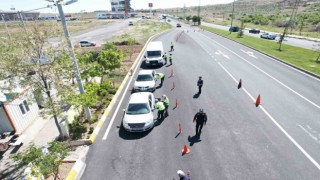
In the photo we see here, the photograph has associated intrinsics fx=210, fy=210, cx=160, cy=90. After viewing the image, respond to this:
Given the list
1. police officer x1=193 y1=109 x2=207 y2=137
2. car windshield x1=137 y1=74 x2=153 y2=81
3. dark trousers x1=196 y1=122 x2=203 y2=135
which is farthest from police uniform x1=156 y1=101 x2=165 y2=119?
car windshield x1=137 y1=74 x2=153 y2=81

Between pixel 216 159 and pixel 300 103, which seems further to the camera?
pixel 300 103

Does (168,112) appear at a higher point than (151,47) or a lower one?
lower

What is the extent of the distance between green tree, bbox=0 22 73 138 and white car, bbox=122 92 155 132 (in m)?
3.99

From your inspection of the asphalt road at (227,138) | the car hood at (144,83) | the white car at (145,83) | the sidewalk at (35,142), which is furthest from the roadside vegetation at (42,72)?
the car hood at (144,83)

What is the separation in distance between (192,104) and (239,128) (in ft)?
14.1

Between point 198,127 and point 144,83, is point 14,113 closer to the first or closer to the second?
point 144,83

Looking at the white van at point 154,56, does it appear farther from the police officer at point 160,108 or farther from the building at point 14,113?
the building at point 14,113

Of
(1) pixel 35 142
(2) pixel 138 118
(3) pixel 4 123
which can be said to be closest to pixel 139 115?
(2) pixel 138 118

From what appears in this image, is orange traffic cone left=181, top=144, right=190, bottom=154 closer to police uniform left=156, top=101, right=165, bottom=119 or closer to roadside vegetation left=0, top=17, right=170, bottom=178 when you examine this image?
police uniform left=156, top=101, right=165, bottom=119

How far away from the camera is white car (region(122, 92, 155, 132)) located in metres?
12.7

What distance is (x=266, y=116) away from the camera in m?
14.2

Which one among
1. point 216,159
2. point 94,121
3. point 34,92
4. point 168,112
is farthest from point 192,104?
point 34,92

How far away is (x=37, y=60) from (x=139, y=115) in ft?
20.8

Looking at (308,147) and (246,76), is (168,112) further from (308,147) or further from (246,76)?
(246,76)
